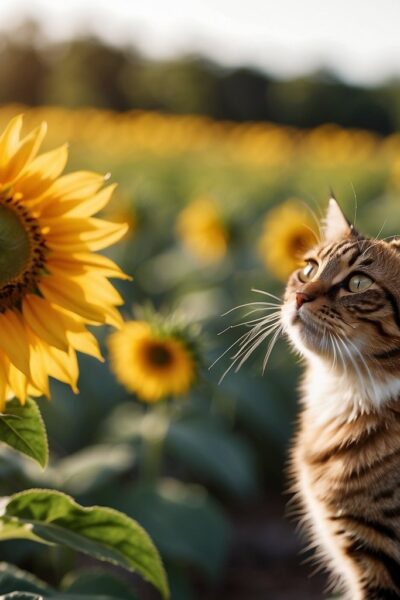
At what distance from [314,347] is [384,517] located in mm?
425

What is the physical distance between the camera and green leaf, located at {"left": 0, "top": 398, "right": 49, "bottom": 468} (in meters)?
1.71

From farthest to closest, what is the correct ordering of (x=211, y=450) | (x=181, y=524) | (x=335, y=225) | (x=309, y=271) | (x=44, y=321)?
1. (x=211, y=450)
2. (x=181, y=524)
3. (x=335, y=225)
4. (x=309, y=271)
5. (x=44, y=321)

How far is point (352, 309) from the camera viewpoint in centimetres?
228

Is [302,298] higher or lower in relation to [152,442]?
higher

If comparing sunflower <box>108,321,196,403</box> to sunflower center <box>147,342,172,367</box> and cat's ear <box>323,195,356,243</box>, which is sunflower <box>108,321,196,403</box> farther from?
cat's ear <box>323,195,356,243</box>

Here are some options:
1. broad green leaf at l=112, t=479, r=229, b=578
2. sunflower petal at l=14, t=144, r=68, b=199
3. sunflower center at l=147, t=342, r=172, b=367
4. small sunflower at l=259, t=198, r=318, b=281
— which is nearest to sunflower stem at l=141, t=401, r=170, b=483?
broad green leaf at l=112, t=479, r=229, b=578

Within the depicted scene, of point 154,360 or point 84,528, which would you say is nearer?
point 84,528

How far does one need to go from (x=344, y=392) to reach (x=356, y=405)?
2.2 inches

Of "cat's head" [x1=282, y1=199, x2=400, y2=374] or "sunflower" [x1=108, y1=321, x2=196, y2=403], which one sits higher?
"cat's head" [x1=282, y1=199, x2=400, y2=374]

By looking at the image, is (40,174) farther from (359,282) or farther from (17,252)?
(359,282)

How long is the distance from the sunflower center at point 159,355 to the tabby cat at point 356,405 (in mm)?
870

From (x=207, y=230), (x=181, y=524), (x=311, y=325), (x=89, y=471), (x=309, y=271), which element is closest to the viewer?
(x=311, y=325)

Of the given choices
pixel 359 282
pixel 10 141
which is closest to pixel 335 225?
pixel 359 282

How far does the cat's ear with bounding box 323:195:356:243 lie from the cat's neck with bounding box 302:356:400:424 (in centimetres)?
36
